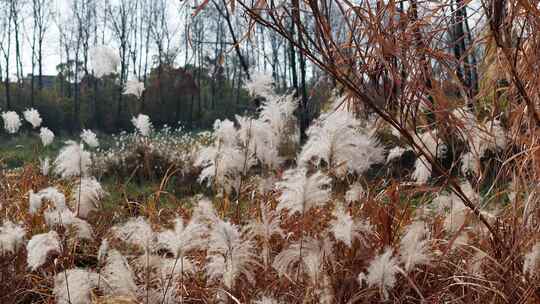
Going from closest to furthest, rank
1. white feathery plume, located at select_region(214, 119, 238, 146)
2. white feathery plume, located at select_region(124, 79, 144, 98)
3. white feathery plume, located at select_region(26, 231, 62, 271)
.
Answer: white feathery plume, located at select_region(26, 231, 62, 271)
white feathery plume, located at select_region(214, 119, 238, 146)
white feathery plume, located at select_region(124, 79, 144, 98)

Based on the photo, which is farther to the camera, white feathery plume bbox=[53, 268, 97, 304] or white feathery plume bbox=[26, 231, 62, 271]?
white feathery plume bbox=[26, 231, 62, 271]

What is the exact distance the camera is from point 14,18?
83.6 ft

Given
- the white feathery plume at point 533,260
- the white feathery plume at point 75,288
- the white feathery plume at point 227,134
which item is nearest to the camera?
the white feathery plume at point 533,260

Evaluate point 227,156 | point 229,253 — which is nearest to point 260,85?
point 227,156

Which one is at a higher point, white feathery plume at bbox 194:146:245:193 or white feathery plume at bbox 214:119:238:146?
white feathery plume at bbox 214:119:238:146

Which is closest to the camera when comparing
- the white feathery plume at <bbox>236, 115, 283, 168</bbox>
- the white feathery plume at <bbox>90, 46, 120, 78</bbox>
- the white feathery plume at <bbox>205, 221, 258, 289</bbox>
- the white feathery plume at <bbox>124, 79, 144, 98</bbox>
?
the white feathery plume at <bbox>205, 221, 258, 289</bbox>

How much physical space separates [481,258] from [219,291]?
0.96 metres

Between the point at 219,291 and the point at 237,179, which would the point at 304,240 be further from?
the point at 237,179

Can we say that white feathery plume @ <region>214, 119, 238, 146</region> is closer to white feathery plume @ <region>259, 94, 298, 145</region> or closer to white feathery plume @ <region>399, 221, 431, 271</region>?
white feathery plume @ <region>259, 94, 298, 145</region>

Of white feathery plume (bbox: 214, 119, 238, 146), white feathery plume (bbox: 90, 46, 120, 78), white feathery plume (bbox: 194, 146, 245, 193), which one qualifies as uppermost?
white feathery plume (bbox: 90, 46, 120, 78)

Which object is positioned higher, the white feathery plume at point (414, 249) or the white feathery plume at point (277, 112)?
the white feathery plume at point (277, 112)

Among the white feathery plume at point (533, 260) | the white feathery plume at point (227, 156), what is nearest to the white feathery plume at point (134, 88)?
the white feathery plume at point (227, 156)

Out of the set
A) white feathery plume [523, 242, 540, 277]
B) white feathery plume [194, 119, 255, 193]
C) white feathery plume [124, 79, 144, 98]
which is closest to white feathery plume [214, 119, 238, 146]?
white feathery plume [194, 119, 255, 193]

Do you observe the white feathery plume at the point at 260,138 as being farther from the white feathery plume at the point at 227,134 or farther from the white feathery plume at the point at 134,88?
the white feathery plume at the point at 134,88
